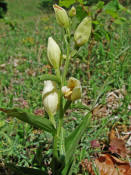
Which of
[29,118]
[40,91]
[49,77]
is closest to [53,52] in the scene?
[49,77]

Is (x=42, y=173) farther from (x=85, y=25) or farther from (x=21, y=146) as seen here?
(x=85, y=25)

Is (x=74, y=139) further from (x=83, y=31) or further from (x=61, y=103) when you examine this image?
(x=83, y=31)

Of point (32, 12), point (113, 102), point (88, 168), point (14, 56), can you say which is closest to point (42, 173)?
point (88, 168)

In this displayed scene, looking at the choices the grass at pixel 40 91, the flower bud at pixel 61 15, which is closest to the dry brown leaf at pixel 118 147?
the grass at pixel 40 91

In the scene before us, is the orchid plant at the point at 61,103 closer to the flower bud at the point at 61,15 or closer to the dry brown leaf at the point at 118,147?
the flower bud at the point at 61,15

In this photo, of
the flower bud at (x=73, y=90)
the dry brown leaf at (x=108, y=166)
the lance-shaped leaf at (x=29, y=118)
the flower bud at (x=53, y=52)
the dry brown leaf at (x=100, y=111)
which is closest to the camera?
the lance-shaped leaf at (x=29, y=118)

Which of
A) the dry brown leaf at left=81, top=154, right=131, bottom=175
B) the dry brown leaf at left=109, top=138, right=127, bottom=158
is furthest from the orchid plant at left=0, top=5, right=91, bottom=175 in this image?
the dry brown leaf at left=109, top=138, right=127, bottom=158
